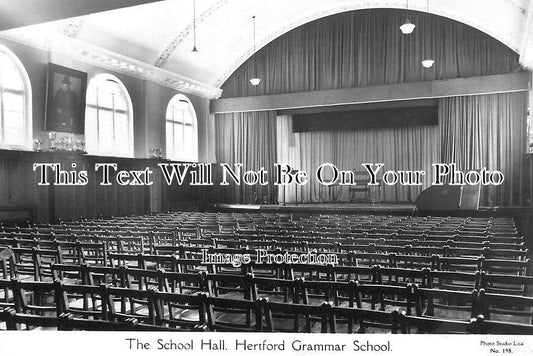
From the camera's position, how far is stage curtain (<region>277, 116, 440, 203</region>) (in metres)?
17.8

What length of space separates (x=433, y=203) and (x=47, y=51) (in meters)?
10.8

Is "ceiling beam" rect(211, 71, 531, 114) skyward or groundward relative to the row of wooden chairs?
skyward

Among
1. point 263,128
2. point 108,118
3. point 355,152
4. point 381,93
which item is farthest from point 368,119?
point 108,118

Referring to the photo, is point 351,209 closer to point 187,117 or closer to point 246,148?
point 246,148

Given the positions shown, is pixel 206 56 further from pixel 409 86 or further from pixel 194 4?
pixel 409 86

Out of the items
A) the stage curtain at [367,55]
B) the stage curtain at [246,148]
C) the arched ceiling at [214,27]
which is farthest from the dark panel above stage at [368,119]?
the arched ceiling at [214,27]

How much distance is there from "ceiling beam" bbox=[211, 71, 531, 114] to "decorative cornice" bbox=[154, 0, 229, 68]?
3.55 metres

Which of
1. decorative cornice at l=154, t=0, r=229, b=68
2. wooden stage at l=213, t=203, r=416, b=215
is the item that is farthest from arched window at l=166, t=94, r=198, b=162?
wooden stage at l=213, t=203, r=416, b=215

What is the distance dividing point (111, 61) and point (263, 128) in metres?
6.70

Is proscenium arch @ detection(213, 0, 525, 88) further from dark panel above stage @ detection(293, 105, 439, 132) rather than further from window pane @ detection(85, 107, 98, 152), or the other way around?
window pane @ detection(85, 107, 98, 152)

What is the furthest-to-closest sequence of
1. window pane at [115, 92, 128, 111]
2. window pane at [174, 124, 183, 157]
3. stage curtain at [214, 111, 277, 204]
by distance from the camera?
stage curtain at [214, 111, 277, 204], window pane at [174, 124, 183, 157], window pane at [115, 92, 128, 111]

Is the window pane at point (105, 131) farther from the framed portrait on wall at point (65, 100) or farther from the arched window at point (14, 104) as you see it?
the arched window at point (14, 104)

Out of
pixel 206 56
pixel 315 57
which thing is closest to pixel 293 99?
pixel 315 57

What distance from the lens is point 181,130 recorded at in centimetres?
1759
